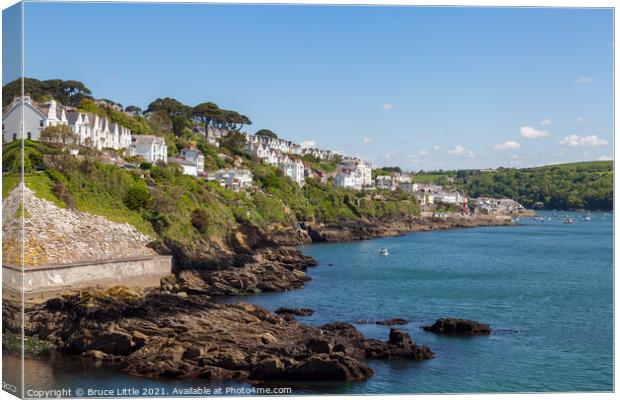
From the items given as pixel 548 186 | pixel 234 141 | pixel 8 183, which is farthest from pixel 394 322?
pixel 548 186

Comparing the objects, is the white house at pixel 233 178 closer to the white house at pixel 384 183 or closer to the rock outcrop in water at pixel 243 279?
the rock outcrop in water at pixel 243 279

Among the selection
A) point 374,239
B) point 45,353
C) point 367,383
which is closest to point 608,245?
point 374,239

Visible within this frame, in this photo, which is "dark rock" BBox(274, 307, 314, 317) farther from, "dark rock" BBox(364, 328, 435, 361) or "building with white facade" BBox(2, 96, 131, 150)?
"building with white facade" BBox(2, 96, 131, 150)

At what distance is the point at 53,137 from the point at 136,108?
85.9ft

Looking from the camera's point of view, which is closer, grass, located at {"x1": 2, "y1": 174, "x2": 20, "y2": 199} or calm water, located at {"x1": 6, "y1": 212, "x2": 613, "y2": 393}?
grass, located at {"x1": 2, "y1": 174, "x2": 20, "y2": 199}

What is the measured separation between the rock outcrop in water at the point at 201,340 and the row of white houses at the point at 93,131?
6957mm

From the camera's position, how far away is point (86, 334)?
13.7 metres

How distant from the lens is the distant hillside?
55.4 metres

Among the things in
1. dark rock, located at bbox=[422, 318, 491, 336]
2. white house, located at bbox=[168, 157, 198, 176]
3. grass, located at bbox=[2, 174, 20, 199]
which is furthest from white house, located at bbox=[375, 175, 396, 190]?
grass, located at bbox=[2, 174, 20, 199]

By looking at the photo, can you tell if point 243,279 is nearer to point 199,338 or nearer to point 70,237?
point 70,237

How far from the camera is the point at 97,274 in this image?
701 inches

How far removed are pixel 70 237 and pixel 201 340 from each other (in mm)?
6468

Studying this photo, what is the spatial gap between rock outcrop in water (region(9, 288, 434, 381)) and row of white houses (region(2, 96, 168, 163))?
6957mm

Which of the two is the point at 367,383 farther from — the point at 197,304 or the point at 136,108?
the point at 136,108
